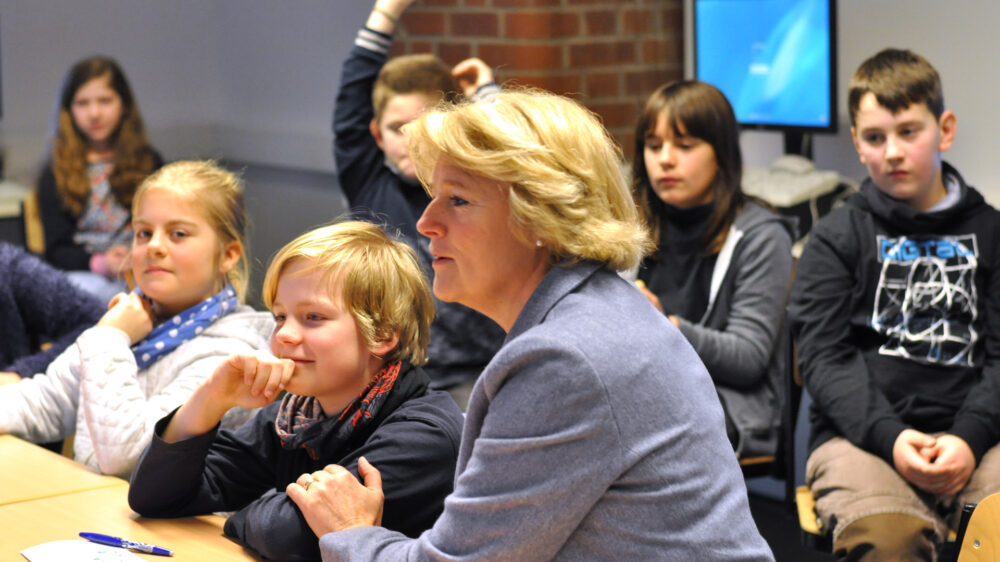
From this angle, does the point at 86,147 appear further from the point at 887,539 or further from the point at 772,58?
the point at 887,539

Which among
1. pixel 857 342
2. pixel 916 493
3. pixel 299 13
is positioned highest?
pixel 299 13

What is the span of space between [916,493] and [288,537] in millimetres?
1291

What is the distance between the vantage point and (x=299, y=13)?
5.32 m

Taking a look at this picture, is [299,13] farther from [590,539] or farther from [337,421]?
[590,539]

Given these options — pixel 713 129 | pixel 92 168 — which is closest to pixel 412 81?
pixel 713 129

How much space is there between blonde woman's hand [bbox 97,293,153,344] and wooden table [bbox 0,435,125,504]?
0.25m

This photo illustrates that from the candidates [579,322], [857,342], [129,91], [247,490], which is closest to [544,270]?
[579,322]

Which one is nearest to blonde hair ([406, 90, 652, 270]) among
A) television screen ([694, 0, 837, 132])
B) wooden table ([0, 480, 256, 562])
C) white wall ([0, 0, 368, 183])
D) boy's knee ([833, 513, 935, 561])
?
wooden table ([0, 480, 256, 562])

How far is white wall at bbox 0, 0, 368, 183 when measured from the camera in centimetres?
530

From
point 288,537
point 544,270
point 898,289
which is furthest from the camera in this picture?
point 898,289

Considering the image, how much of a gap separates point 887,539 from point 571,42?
7.81 feet

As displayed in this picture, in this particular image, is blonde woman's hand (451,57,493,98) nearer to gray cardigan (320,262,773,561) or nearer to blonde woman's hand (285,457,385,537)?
blonde woman's hand (285,457,385,537)

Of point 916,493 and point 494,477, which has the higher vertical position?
point 494,477

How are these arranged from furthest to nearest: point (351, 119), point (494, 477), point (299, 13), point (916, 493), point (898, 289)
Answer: point (299, 13), point (351, 119), point (898, 289), point (916, 493), point (494, 477)
